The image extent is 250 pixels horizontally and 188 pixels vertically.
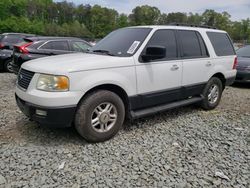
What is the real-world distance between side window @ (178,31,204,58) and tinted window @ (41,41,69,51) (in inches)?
181

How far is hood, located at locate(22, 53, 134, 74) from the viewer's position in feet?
11.3

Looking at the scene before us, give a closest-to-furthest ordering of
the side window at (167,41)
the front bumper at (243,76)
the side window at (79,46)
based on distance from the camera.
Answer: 1. the side window at (167,41)
2. the front bumper at (243,76)
3. the side window at (79,46)

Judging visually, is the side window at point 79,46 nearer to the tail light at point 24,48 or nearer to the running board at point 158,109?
the tail light at point 24,48

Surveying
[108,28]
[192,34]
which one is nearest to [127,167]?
[192,34]

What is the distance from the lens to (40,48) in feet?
25.2

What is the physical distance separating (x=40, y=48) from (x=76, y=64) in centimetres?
469

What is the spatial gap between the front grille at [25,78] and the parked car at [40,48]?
364 cm

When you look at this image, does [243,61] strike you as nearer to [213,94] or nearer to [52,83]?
[213,94]

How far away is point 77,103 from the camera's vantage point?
3498 millimetres

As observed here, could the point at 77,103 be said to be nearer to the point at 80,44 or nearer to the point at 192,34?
the point at 192,34

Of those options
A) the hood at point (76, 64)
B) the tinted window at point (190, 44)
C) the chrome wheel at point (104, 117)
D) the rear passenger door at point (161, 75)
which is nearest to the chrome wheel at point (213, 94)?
the tinted window at point (190, 44)

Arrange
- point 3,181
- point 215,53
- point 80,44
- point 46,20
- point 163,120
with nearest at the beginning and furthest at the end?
1. point 3,181
2. point 163,120
3. point 215,53
4. point 80,44
5. point 46,20

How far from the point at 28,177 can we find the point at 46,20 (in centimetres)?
10396

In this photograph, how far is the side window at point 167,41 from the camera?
14.5 ft
